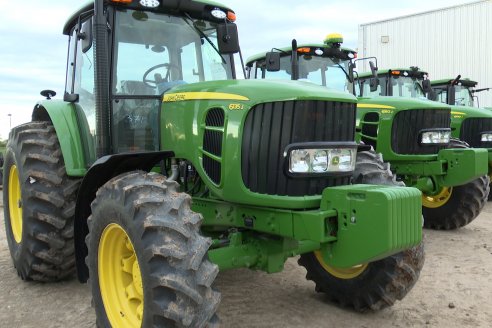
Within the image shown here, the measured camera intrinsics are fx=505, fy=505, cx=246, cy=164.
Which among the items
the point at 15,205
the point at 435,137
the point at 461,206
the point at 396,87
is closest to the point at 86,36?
the point at 15,205

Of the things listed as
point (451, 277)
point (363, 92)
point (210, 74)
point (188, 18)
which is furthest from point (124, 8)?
point (363, 92)

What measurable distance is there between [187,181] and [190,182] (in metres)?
0.02

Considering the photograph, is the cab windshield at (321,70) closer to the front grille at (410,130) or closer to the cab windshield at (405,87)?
the front grille at (410,130)

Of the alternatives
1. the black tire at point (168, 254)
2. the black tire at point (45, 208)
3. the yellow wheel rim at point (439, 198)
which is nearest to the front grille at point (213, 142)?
the black tire at point (168, 254)

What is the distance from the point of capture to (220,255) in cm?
330

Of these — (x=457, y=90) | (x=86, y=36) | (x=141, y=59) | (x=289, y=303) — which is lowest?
→ (x=289, y=303)

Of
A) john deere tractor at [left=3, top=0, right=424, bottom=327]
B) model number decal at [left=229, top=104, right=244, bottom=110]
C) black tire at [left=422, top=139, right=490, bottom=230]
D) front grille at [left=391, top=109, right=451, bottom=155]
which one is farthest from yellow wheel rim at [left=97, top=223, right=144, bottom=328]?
black tire at [left=422, top=139, right=490, bottom=230]

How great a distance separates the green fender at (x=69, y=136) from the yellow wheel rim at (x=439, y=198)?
15.9 ft

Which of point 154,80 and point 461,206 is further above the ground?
point 154,80

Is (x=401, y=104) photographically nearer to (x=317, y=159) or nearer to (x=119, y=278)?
(x=317, y=159)

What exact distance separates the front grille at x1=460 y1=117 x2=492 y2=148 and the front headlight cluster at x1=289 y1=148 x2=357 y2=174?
6220 mm

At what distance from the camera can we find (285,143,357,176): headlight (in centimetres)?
308

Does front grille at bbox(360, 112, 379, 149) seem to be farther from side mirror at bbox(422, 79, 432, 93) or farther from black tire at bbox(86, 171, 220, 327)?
black tire at bbox(86, 171, 220, 327)

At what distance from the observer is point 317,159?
3.15 meters
